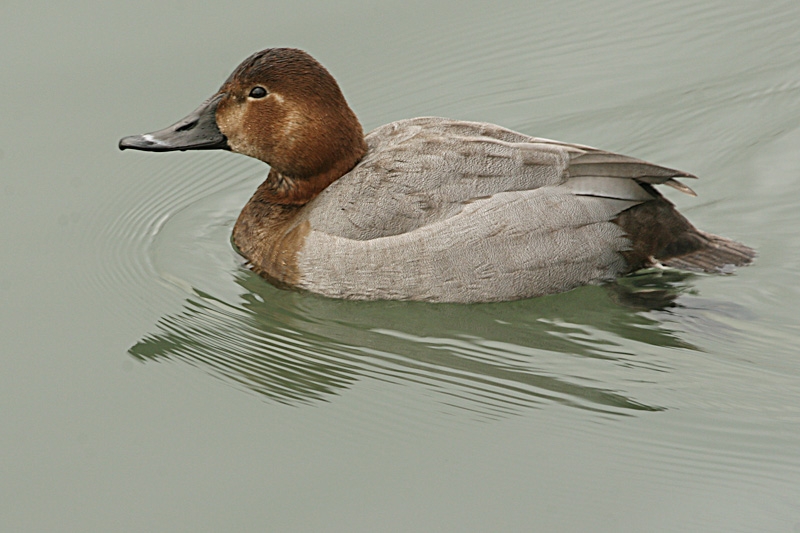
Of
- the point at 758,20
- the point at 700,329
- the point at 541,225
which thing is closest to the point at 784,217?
the point at 700,329

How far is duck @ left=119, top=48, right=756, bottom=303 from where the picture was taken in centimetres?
607

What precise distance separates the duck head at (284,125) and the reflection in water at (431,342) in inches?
27.7

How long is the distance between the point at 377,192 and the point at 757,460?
2.41 meters

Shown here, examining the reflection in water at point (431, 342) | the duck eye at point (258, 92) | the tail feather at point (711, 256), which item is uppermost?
the duck eye at point (258, 92)

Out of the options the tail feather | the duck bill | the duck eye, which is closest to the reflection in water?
the tail feather

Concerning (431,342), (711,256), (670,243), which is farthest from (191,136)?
(711,256)

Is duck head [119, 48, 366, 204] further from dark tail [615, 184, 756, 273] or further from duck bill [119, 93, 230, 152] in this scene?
dark tail [615, 184, 756, 273]

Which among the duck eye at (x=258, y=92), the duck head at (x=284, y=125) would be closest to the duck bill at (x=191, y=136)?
the duck head at (x=284, y=125)

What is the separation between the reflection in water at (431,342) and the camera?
5.45 m

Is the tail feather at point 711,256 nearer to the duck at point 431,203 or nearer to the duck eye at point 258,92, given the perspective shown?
the duck at point 431,203

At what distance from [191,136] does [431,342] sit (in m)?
1.88

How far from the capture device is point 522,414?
5.21 metres

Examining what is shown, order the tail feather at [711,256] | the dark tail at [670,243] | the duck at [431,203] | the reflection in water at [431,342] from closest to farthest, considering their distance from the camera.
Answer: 1. the reflection in water at [431,342]
2. the duck at [431,203]
3. the dark tail at [670,243]
4. the tail feather at [711,256]

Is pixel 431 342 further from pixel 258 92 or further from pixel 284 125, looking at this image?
pixel 258 92
